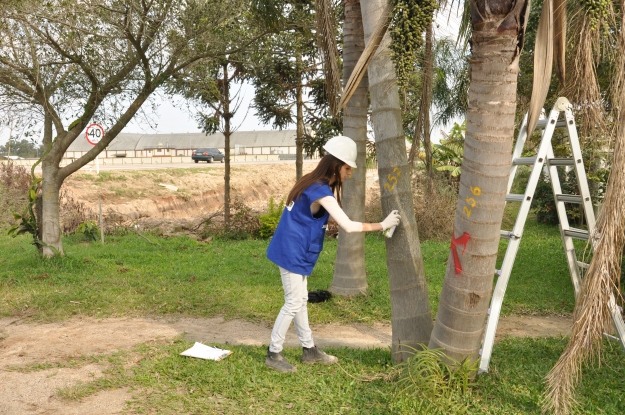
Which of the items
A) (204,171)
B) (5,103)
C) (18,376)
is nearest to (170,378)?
(18,376)

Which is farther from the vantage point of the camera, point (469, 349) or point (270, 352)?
point (270, 352)

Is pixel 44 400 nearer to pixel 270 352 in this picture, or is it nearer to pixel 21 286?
pixel 270 352

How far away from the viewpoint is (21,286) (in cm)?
909

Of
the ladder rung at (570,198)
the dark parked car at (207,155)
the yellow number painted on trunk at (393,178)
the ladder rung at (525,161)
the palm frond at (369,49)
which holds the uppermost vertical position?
the palm frond at (369,49)

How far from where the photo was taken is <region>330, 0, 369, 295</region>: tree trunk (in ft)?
25.9

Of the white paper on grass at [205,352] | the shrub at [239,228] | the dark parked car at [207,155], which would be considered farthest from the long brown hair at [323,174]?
the dark parked car at [207,155]

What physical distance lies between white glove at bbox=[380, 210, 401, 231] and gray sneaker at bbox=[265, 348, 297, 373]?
150 cm

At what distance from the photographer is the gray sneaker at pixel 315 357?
5.54 metres

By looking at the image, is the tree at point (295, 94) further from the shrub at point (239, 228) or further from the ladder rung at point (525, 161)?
the ladder rung at point (525, 161)

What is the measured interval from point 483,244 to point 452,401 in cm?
118

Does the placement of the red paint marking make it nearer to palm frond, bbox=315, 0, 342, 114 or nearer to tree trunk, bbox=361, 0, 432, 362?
tree trunk, bbox=361, 0, 432, 362

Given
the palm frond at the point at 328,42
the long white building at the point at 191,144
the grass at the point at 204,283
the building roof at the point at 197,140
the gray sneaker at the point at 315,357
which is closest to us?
the gray sneaker at the point at 315,357

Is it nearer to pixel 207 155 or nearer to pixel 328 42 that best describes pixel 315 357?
pixel 328 42

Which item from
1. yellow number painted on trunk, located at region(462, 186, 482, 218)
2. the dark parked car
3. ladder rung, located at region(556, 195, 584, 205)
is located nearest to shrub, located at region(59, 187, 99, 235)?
ladder rung, located at region(556, 195, 584, 205)
